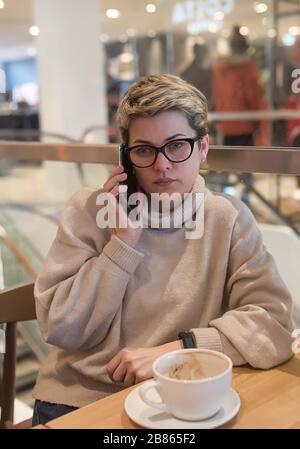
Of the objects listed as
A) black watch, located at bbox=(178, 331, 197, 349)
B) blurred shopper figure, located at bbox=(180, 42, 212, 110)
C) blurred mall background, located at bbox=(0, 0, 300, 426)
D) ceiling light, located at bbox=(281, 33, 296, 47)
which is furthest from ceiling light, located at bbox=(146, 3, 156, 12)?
black watch, located at bbox=(178, 331, 197, 349)

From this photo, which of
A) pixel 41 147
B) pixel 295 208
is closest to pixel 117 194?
pixel 41 147

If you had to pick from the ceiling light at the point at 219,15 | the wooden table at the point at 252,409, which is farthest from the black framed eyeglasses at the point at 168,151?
the ceiling light at the point at 219,15

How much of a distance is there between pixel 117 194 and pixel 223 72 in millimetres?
4996

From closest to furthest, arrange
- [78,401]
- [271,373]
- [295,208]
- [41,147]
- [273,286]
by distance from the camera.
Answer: [271,373]
[273,286]
[78,401]
[41,147]
[295,208]

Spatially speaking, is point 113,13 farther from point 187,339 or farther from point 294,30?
point 187,339

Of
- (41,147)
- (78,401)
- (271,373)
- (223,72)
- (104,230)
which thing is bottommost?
(78,401)

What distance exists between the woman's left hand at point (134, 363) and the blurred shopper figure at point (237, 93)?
4743 millimetres

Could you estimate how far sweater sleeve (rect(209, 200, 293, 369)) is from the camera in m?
1.17

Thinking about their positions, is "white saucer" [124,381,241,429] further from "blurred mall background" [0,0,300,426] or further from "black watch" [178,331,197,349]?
"blurred mall background" [0,0,300,426]

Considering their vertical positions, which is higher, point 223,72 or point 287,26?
point 287,26

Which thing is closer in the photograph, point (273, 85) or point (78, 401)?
point (78, 401)
